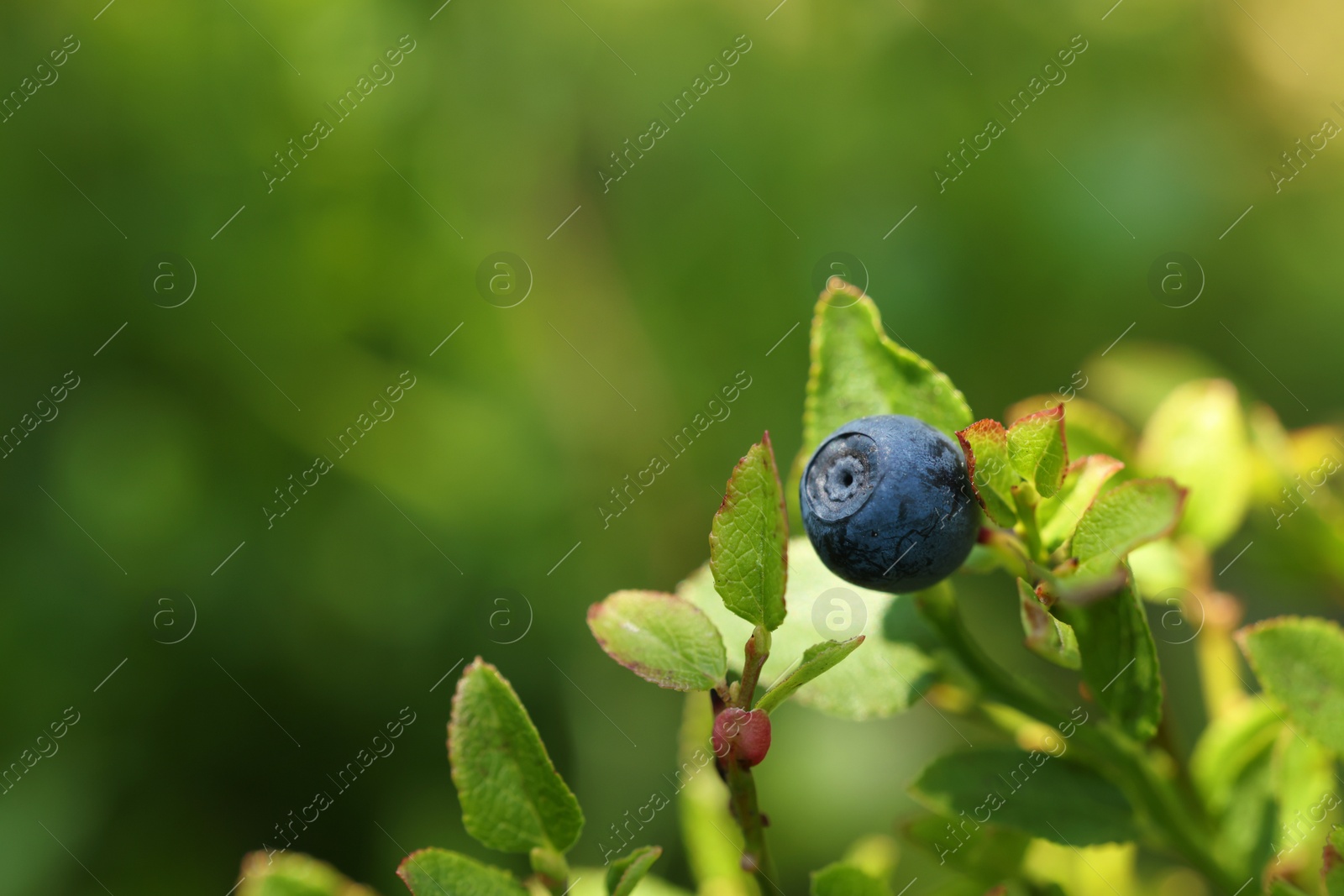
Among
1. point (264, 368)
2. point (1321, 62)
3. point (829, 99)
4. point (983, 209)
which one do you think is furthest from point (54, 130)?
point (1321, 62)

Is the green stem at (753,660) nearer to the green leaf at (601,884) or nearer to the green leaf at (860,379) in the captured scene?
the green leaf at (860,379)


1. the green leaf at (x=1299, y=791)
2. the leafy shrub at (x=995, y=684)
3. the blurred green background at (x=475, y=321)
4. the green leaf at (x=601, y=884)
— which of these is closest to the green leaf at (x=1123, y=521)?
the leafy shrub at (x=995, y=684)

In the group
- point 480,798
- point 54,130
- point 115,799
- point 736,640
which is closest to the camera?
point 480,798

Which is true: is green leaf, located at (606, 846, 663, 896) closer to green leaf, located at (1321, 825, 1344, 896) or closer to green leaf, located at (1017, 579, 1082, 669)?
green leaf, located at (1017, 579, 1082, 669)

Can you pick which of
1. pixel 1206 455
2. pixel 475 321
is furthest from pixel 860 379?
pixel 475 321

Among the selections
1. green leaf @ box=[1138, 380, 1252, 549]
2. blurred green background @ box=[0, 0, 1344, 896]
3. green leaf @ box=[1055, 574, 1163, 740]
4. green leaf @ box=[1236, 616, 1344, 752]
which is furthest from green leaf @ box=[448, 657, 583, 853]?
blurred green background @ box=[0, 0, 1344, 896]

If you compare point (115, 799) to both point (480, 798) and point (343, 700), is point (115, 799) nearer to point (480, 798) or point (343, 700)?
point (343, 700)

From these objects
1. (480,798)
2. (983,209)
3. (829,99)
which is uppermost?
(829,99)
